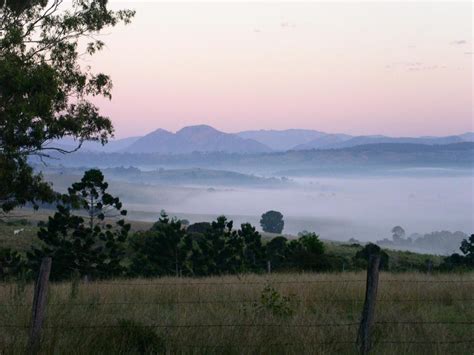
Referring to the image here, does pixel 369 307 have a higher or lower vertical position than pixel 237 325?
higher

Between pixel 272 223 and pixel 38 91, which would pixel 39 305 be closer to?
pixel 38 91

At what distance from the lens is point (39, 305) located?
22.8 ft

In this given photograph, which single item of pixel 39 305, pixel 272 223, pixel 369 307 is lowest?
pixel 272 223

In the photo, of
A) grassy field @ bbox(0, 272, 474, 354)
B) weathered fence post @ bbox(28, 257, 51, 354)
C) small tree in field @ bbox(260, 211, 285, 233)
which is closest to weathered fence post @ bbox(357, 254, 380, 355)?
grassy field @ bbox(0, 272, 474, 354)

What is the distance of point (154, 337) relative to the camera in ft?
25.2

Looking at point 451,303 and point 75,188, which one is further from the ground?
point 75,188

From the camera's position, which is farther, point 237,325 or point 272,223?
point 272,223

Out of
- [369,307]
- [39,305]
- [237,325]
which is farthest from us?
[237,325]

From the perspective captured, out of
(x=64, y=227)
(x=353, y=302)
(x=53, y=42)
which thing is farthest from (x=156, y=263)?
(x=353, y=302)

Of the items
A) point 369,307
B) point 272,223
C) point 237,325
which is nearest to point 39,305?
point 237,325

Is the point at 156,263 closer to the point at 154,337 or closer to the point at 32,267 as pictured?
the point at 32,267

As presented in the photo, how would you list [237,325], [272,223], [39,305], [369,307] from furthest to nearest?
[272,223], [237,325], [369,307], [39,305]

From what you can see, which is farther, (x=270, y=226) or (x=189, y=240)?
(x=270, y=226)

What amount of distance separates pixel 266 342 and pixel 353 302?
473 centimetres
